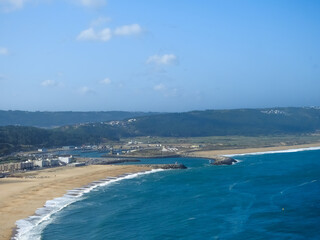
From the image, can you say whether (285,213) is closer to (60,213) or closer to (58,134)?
(60,213)

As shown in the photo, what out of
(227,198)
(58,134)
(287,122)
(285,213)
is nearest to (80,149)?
(58,134)

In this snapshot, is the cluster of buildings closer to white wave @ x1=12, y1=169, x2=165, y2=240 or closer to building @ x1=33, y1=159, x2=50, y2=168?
building @ x1=33, y1=159, x2=50, y2=168

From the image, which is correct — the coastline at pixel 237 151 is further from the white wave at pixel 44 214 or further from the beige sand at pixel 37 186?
the white wave at pixel 44 214

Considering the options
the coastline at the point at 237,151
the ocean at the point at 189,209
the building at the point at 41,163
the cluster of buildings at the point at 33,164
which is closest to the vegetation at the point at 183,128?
the coastline at the point at 237,151

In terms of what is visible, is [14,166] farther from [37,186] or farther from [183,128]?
[183,128]

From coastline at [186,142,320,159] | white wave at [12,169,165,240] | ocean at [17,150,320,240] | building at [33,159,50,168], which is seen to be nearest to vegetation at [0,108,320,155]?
coastline at [186,142,320,159]

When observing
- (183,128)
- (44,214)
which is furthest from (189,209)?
(183,128)

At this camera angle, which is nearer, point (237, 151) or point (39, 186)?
point (39, 186)
